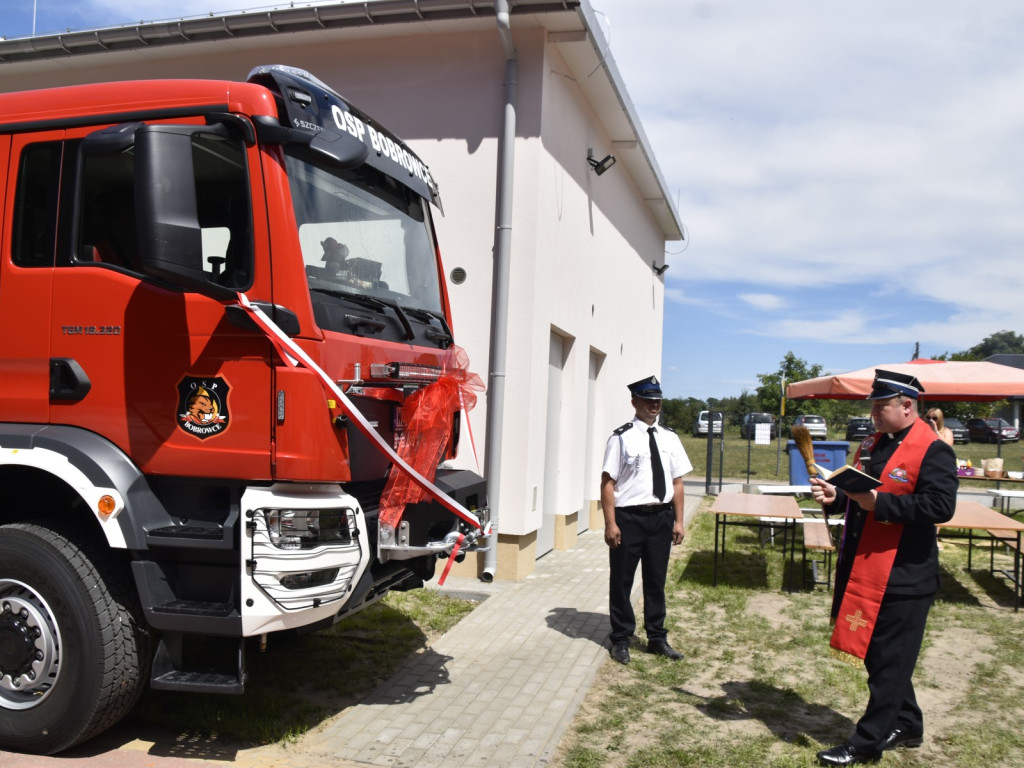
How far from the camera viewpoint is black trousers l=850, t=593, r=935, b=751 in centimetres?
430

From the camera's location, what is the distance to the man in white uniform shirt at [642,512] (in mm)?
6145

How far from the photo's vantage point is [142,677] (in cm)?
406

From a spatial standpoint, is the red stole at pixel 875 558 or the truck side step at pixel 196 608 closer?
the truck side step at pixel 196 608

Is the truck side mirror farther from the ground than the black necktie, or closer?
farther from the ground

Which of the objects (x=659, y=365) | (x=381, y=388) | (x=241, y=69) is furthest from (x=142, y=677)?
(x=659, y=365)

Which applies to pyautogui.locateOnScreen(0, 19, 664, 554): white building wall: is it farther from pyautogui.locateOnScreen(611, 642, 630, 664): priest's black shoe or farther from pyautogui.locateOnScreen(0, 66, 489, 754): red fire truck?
pyautogui.locateOnScreen(0, 66, 489, 754): red fire truck

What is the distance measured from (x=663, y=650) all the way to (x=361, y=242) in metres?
3.67

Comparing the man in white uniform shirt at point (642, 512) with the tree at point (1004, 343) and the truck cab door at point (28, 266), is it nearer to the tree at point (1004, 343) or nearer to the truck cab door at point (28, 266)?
the truck cab door at point (28, 266)

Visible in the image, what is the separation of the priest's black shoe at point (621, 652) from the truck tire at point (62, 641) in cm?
323

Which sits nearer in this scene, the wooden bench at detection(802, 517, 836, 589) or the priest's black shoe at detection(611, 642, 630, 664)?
the priest's black shoe at detection(611, 642, 630, 664)

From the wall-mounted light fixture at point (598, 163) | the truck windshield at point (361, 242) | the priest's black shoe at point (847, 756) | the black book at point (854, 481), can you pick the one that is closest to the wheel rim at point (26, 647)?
the truck windshield at point (361, 242)

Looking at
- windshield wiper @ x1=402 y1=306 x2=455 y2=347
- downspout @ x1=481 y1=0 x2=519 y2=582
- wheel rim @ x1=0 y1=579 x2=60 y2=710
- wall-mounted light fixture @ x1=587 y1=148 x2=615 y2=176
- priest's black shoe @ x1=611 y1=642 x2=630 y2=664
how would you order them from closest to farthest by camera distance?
wheel rim @ x1=0 y1=579 x2=60 y2=710
windshield wiper @ x1=402 y1=306 x2=455 y2=347
priest's black shoe @ x1=611 y1=642 x2=630 y2=664
downspout @ x1=481 y1=0 x2=519 y2=582
wall-mounted light fixture @ x1=587 y1=148 x2=615 y2=176

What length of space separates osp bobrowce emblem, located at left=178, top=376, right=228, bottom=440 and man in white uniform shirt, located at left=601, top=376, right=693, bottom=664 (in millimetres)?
3021

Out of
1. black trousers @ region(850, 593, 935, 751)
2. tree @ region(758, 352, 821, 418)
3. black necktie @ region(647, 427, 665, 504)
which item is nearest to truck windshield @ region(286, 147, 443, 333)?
black necktie @ region(647, 427, 665, 504)
